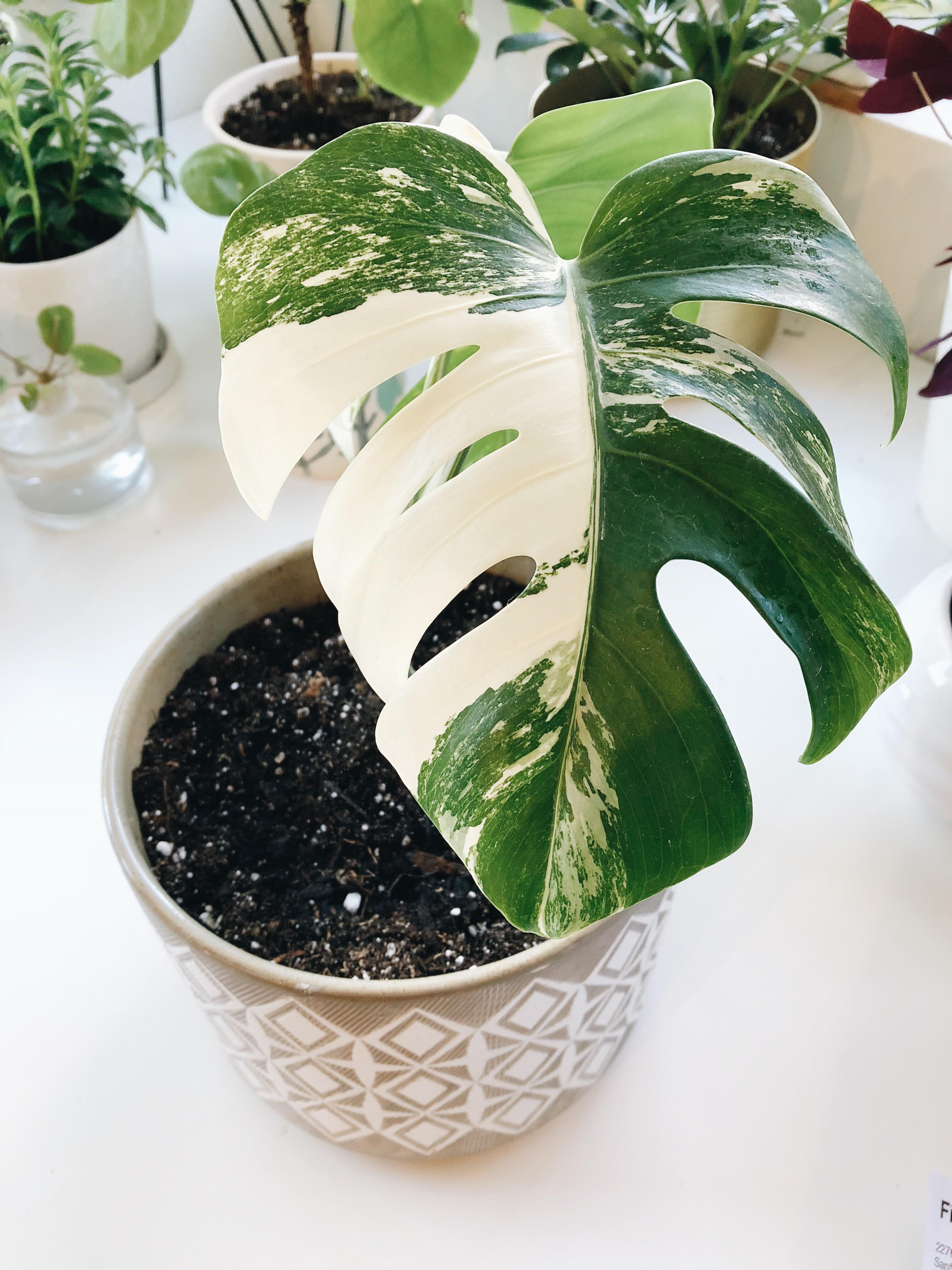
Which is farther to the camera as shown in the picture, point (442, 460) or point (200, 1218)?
point (200, 1218)

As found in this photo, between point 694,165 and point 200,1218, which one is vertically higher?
point 694,165

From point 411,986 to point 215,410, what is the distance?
0.76 metres

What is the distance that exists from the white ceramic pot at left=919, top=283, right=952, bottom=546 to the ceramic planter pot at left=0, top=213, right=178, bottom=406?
0.70 meters

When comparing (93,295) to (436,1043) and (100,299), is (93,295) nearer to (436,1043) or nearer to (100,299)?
(100,299)

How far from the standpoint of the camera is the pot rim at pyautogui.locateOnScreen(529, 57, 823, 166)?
861 mm

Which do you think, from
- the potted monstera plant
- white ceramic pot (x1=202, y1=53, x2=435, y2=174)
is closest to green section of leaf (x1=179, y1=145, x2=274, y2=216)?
white ceramic pot (x1=202, y1=53, x2=435, y2=174)

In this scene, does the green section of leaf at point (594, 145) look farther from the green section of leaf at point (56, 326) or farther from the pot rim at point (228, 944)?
the green section of leaf at point (56, 326)

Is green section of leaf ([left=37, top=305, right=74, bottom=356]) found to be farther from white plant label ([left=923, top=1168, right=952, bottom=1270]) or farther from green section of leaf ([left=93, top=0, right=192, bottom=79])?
white plant label ([left=923, top=1168, right=952, bottom=1270])

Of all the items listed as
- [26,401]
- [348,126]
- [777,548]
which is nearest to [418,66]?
[777,548]

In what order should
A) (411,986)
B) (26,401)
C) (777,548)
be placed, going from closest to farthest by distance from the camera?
(777,548) → (411,986) → (26,401)

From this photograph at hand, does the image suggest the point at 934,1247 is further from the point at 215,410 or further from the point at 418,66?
the point at 215,410

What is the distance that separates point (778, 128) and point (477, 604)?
0.66m

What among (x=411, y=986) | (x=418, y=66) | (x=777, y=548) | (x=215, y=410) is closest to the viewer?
(x=777, y=548)

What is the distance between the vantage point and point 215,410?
104 centimetres
